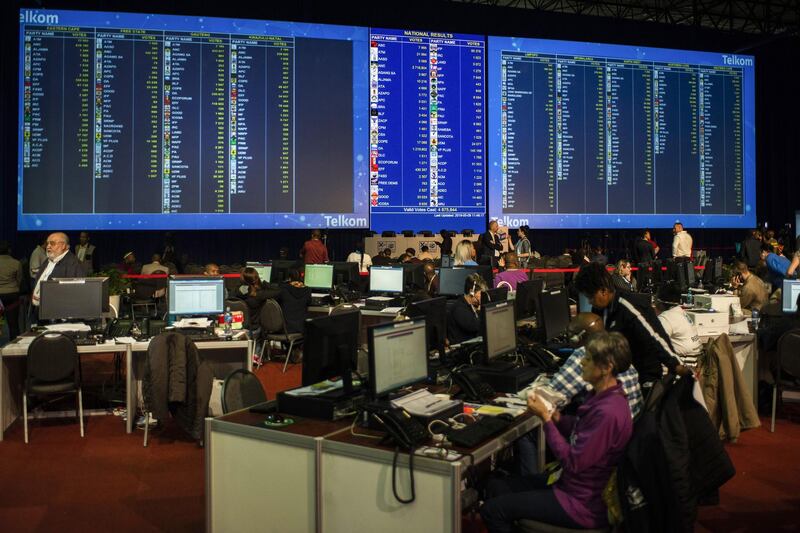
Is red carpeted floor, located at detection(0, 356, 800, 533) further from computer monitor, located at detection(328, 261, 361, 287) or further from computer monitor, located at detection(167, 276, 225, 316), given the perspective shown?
computer monitor, located at detection(328, 261, 361, 287)

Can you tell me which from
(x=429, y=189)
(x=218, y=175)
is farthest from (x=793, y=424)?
(x=218, y=175)

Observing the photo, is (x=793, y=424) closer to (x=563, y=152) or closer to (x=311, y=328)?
(x=311, y=328)

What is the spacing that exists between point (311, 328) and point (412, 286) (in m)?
5.92

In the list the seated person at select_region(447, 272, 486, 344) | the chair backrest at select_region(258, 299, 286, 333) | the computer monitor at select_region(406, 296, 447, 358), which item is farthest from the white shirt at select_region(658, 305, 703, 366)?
the chair backrest at select_region(258, 299, 286, 333)

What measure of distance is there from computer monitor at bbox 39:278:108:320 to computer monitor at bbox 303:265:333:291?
3.56 metres

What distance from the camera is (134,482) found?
4.72 meters

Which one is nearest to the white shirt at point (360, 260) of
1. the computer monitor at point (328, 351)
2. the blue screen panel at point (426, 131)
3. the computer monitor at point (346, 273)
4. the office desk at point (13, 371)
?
the blue screen panel at point (426, 131)

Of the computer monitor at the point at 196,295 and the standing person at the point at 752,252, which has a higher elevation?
the standing person at the point at 752,252

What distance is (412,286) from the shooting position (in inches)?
364

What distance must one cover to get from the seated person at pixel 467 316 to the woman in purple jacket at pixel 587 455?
2.64 m

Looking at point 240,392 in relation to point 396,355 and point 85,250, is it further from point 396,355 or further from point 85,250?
point 85,250

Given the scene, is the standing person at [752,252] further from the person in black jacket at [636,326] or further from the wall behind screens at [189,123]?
the person in black jacket at [636,326]

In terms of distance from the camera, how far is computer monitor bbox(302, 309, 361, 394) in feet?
11.1

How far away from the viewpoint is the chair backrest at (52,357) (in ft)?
18.3
